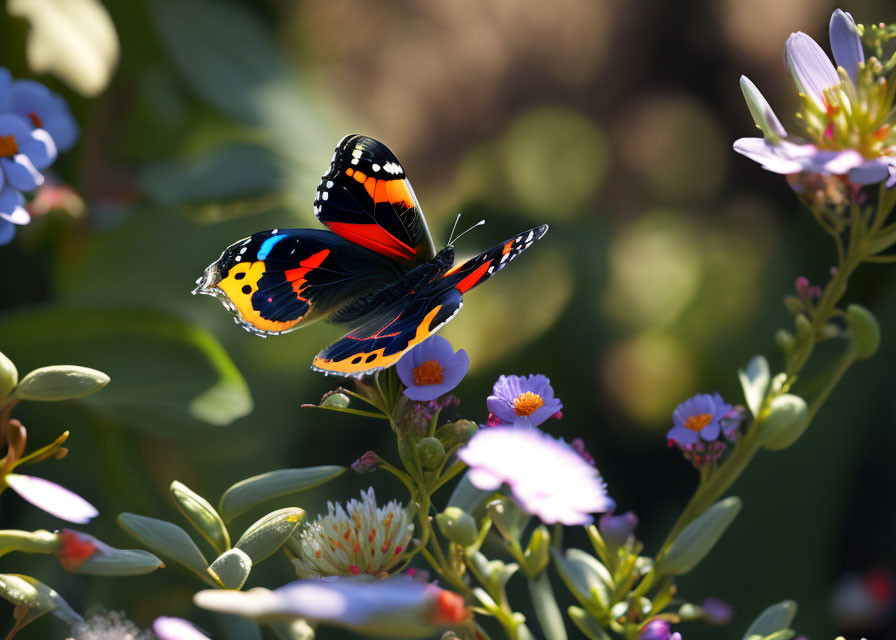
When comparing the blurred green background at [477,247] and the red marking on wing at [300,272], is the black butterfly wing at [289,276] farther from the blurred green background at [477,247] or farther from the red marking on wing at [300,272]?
the blurred green background at [477,247]

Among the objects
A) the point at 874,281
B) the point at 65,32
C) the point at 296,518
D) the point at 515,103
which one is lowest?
the point at 296,518

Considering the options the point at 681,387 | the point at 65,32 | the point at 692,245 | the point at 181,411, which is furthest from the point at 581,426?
the point at 65,32

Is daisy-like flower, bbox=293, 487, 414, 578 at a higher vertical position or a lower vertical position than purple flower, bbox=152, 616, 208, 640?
higher

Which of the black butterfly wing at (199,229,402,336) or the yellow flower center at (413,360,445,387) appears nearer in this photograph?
the yellow flower center at (413,360,445,387)

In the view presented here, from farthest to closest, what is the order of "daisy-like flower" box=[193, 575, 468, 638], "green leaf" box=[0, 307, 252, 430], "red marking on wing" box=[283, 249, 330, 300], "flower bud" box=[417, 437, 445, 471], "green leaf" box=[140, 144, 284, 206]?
"green leaf" box=[140, 144, 284, 206], "green leaf" box=[0, 307, 252, 430], "red marking on wing" box=[283, 249, 330, 300], "flower bud" box=[417, 437, 445, 471], "daisy-like flower" box=[193, 575, 468, 638]

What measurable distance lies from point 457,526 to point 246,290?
23 centimetres

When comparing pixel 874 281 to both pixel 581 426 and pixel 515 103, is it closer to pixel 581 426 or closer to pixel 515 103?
pixel 581 426

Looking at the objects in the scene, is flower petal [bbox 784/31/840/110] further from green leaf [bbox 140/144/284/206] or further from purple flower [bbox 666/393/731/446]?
green leaf [bbox 140/144/284/206]

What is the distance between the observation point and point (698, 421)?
1.00 ft

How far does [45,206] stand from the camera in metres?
0.65

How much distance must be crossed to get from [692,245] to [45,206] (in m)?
0.79

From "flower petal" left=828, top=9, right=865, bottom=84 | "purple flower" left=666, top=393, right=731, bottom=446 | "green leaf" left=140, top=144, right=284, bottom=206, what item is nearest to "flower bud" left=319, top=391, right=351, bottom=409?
"purple flower" left=666, top=393, right=731, bottom=446

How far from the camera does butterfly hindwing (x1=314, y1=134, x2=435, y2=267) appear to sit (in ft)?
1.54

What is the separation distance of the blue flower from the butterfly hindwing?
134 millimetres
